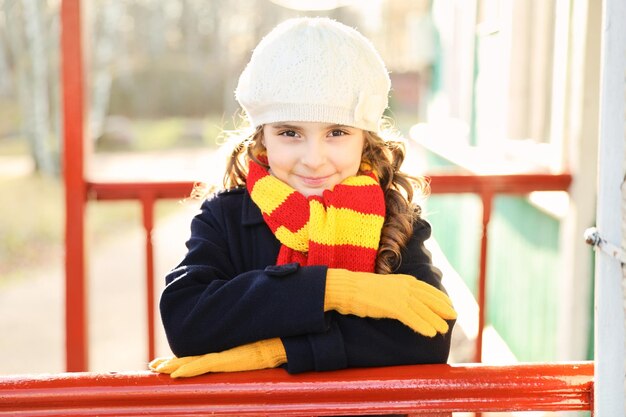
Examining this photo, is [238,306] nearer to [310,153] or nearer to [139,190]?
[310,153]

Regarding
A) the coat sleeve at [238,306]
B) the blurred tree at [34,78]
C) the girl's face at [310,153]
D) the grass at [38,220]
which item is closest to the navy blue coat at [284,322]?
the coat sleeve at [238,306]

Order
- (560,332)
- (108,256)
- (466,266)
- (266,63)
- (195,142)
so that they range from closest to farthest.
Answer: (266,63) < (560,332) < (466,266) < (108,256) < (195,142)

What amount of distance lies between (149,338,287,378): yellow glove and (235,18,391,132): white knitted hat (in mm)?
498

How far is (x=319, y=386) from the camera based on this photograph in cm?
141

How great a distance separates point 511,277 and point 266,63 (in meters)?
3.23

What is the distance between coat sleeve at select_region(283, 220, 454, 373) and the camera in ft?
5.01

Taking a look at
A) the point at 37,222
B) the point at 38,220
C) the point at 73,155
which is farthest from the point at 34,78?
the point at 73,155

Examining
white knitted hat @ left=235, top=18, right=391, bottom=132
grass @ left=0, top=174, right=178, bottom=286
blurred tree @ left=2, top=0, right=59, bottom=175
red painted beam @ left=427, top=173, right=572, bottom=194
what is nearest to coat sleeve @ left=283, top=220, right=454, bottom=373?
white knitted hat @ left=235, top=18, right=391, bottom=132

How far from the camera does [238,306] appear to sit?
160 centimetres

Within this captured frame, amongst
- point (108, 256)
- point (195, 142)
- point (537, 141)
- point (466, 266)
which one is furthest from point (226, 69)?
point (537, 141)

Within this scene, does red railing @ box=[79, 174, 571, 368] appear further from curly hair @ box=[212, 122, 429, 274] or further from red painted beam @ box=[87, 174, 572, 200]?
curly hair @ box=[212, 122, 429, 274]

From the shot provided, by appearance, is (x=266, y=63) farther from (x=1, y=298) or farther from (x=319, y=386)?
(x=1, y=298)

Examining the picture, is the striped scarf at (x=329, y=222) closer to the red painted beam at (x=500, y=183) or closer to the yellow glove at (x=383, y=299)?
the yellow glove at (x=383, y=299)

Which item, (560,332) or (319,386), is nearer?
(319,386)
